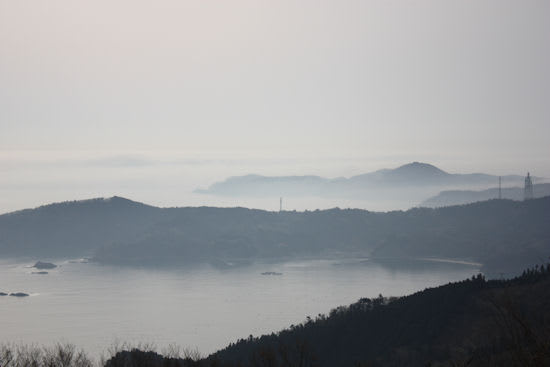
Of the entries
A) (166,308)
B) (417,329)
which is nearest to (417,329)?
(417,329)

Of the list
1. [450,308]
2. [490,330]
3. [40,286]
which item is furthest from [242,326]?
[40,286]

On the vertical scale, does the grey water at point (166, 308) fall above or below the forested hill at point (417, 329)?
below

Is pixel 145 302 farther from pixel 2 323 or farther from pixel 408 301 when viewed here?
pixel 408 301

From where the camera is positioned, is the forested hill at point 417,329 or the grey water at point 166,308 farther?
the grey water at point 166,308

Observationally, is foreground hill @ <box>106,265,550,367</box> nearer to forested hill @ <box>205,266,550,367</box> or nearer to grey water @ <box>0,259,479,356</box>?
forested hill @ <box>205,266,550,367</box>

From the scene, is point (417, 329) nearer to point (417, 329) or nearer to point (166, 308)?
point (417, 329)

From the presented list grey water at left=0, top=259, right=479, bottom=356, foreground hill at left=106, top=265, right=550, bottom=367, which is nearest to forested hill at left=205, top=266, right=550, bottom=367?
foreground hill at left=106, top=265, right=550, bottom=367

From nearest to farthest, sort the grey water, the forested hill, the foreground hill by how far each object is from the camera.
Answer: the foreground hill < the forested hill < the grey water

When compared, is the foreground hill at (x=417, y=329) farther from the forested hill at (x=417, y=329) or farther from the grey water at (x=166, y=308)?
the grey water at (x=166, y=308)

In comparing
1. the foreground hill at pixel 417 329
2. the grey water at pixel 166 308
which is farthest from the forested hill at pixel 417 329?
the grey water at pixel 166 308
